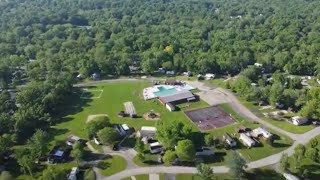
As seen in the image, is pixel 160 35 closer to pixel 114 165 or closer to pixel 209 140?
pixel 209 140

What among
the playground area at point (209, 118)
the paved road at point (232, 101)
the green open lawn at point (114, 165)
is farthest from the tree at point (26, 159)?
the paved road at point (232, 101)

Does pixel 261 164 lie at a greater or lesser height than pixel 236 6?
lesser

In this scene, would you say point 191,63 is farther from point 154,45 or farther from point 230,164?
point 230,164

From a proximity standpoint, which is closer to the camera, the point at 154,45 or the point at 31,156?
the point at 31,156

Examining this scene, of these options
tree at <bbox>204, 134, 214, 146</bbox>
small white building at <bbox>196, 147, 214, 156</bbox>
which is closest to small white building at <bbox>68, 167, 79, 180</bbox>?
small white building at <bbox>196, 147, 214, 156</bbox>

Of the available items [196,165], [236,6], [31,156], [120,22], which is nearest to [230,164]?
[196,165]
